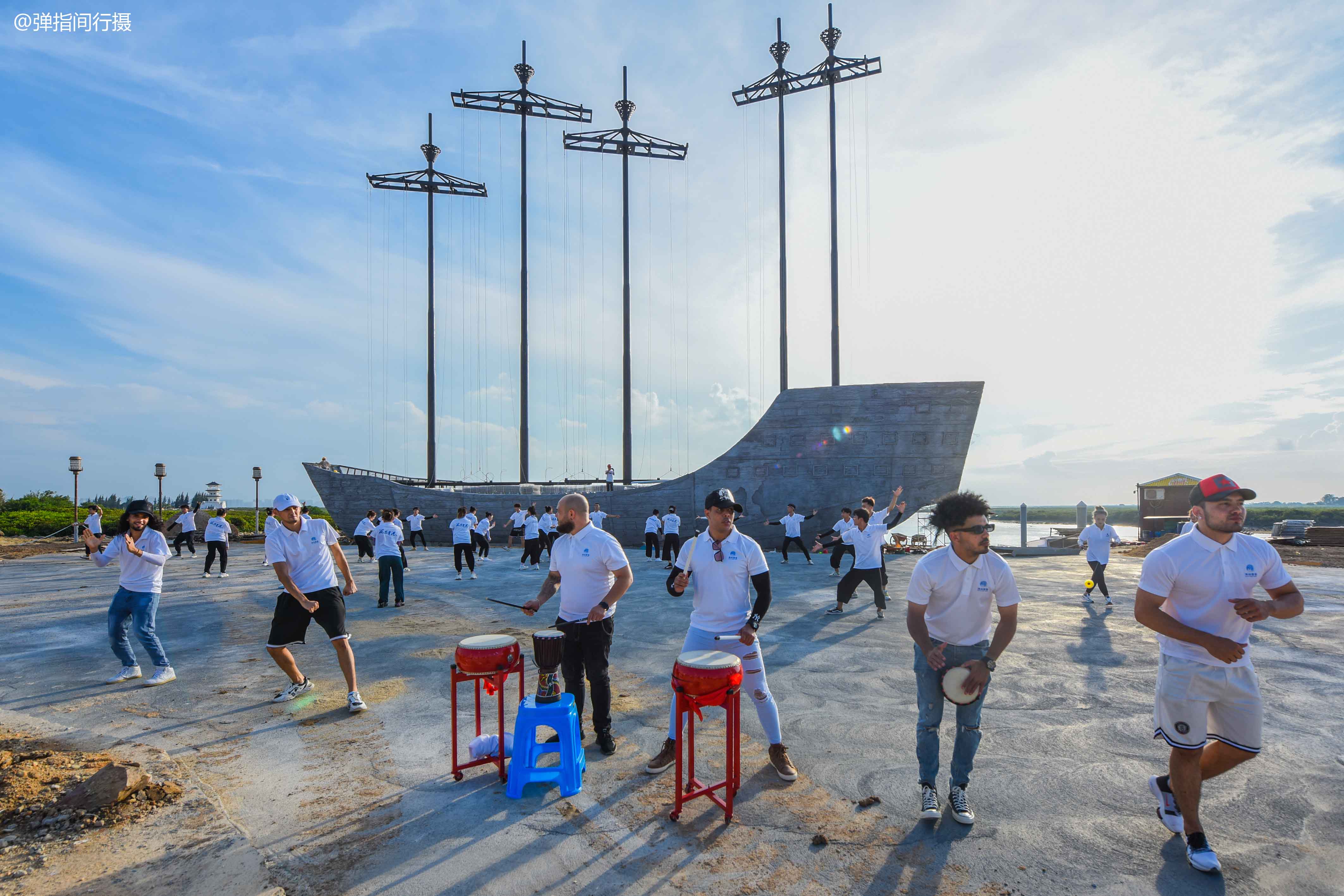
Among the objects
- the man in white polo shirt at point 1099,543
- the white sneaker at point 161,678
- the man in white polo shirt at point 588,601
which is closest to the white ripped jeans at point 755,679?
the man in white polo shirt at point 588,601

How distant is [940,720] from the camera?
150 inches

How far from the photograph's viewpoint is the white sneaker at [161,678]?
21.7ft

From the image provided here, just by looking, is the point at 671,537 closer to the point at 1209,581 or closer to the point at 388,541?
the point at 388,541

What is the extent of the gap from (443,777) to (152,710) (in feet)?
11.3

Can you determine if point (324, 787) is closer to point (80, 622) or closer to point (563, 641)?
point (563, 641)

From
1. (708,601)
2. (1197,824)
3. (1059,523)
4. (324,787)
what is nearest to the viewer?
(1197,824)

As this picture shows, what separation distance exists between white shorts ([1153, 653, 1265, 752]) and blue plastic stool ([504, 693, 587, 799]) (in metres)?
3.24

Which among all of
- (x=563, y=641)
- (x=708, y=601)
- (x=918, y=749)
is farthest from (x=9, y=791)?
(x=918, y=749)

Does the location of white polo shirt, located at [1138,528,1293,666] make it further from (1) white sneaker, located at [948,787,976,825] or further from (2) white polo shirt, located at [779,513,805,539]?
(2) white polo shirt, located at [779,513,805,539]

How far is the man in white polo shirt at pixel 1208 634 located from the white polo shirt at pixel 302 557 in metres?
6.07

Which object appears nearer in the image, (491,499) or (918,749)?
(918,749)

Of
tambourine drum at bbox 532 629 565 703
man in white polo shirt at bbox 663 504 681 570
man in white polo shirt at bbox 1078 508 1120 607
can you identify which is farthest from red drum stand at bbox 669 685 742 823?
man in white polo shirt at bbox 663 504 681 570

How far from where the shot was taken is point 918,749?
378 cm

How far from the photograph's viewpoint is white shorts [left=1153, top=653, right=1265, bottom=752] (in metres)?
3.28
